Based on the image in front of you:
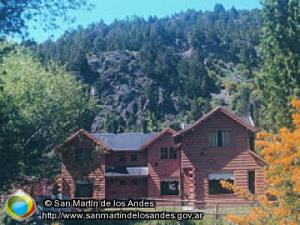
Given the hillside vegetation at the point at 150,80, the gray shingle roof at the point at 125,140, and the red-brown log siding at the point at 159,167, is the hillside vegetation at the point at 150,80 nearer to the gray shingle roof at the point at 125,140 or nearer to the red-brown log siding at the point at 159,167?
the gray shingle roof at the point at 125,140

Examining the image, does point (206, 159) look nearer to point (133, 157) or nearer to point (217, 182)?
point (217, 182)

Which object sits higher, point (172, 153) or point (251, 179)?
point (172, 153)

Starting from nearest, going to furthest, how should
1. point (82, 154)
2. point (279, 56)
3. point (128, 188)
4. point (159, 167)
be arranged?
point (279, 56) → point (82, 154) → point (159, 167) → point (128, 188)

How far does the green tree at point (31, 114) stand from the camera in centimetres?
2167

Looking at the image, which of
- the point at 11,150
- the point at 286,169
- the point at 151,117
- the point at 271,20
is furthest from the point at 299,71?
the point at 151,117

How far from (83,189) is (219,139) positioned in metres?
12.8

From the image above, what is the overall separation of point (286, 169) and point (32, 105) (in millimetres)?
29649

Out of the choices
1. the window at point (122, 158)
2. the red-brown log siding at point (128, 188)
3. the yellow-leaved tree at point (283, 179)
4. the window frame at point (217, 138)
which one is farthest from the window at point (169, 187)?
the yellow-leaved tree at point (283, 179)

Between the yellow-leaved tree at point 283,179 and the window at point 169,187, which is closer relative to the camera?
the yellow-leaved tree at point 283,179

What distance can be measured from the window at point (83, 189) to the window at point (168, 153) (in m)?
7.19

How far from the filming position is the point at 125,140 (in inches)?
2025

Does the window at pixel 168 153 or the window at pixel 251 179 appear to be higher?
the window at pixel 168 153
